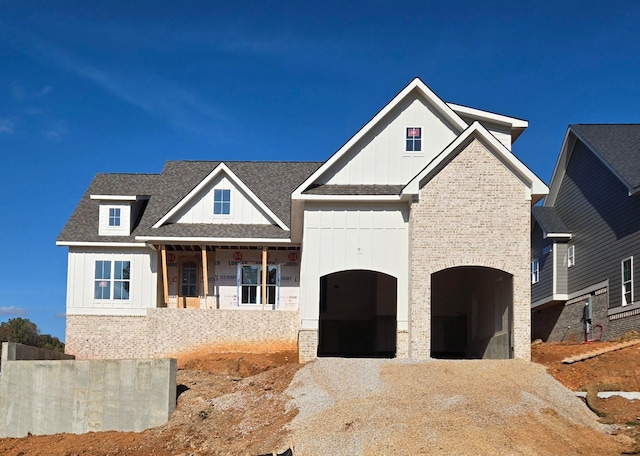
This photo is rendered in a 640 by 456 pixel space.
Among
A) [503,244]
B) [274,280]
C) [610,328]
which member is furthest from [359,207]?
[610,328]

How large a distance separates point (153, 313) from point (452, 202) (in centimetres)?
1316

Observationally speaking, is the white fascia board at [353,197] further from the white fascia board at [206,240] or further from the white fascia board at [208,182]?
the white fascia board at [208,182]

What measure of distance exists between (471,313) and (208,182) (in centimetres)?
1185

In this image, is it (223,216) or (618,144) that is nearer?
(618,144)

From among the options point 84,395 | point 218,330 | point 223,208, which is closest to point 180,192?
point 223,208

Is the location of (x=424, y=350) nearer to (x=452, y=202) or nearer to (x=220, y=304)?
(x=452, y=202)

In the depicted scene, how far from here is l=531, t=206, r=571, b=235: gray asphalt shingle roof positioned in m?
38.8

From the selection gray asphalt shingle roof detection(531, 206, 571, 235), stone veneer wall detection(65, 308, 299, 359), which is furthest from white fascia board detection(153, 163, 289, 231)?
gray asphalt shingle roof detection(531, 206, 571, 235)

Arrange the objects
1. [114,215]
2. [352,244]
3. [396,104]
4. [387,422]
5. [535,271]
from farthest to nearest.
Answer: [535,271] → [114,215] → [396,104] → [352,244] → [387,422]

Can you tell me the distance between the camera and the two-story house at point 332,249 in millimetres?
28391

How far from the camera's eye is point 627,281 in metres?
32.3

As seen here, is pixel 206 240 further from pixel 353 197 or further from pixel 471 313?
pixel 471 313

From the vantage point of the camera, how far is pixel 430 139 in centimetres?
3119

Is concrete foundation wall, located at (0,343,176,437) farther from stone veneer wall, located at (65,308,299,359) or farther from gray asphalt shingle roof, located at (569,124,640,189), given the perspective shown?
gray asphalt shingle roof, located at (569,124,640,189)
